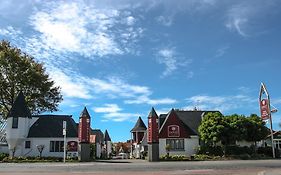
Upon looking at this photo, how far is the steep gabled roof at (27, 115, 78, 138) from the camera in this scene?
165 ft

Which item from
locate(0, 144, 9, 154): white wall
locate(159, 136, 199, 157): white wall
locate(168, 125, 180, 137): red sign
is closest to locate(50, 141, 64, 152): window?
locate(0, 144, 9, 154): white wall

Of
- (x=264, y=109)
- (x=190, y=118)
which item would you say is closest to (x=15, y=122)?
(x=190, y=118)

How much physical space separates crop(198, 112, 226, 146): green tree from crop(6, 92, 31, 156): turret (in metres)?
23.5

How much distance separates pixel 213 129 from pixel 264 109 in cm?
700

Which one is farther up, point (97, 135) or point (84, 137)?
point (97, 135)

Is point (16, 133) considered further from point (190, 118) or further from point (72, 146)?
point (190, 118)

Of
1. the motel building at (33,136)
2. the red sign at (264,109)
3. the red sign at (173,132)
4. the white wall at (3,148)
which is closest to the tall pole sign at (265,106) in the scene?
the red sign at (264,109)

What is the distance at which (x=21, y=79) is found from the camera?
54562mm

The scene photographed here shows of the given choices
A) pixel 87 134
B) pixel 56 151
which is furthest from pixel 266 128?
pixel 56 151

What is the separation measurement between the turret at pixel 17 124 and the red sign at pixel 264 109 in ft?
102

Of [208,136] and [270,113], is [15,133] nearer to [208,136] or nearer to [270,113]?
[208,136]

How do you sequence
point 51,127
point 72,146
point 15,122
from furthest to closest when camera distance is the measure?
point 51,127, point 15,122, point 72,146

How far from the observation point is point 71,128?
5100 centimetres

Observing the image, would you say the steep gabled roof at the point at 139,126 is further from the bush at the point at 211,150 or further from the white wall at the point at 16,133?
the white wall at the point at 16,133
